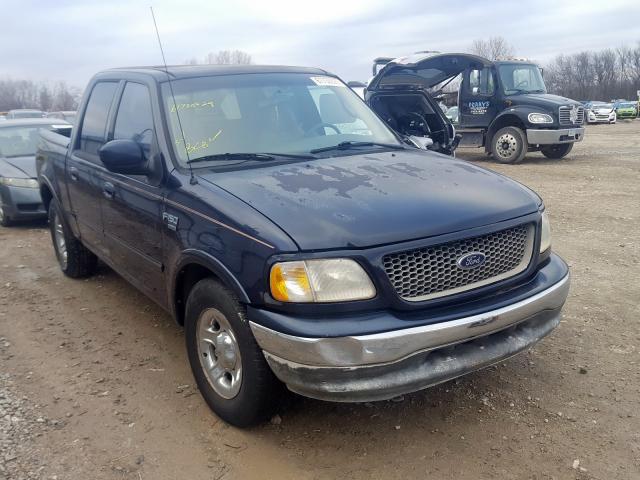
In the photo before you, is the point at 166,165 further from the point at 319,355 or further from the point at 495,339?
the point at 495,339

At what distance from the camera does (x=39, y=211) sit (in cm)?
845

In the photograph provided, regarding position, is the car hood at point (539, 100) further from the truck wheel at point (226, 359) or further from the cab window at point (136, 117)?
the truck wheel at point (226, 359)

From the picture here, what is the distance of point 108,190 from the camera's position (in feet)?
13.9

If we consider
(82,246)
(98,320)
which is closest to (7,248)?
(82,246)

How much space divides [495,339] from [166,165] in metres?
2.08

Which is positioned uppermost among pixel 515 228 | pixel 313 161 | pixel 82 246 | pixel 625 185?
pixel 313 161

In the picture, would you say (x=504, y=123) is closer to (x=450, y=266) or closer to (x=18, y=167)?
(x=18, y=167)

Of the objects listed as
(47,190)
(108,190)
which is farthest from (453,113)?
(108,190)

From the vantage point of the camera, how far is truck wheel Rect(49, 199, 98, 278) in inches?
224

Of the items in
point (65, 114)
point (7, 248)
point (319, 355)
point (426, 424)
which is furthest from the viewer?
point (65, 114)

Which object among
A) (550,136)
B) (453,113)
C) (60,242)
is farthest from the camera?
(453,113)

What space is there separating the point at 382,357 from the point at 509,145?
12991 mm

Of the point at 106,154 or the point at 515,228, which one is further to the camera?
the point at 106,154

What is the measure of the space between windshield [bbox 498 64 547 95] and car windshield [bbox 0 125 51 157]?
34.6 ft
